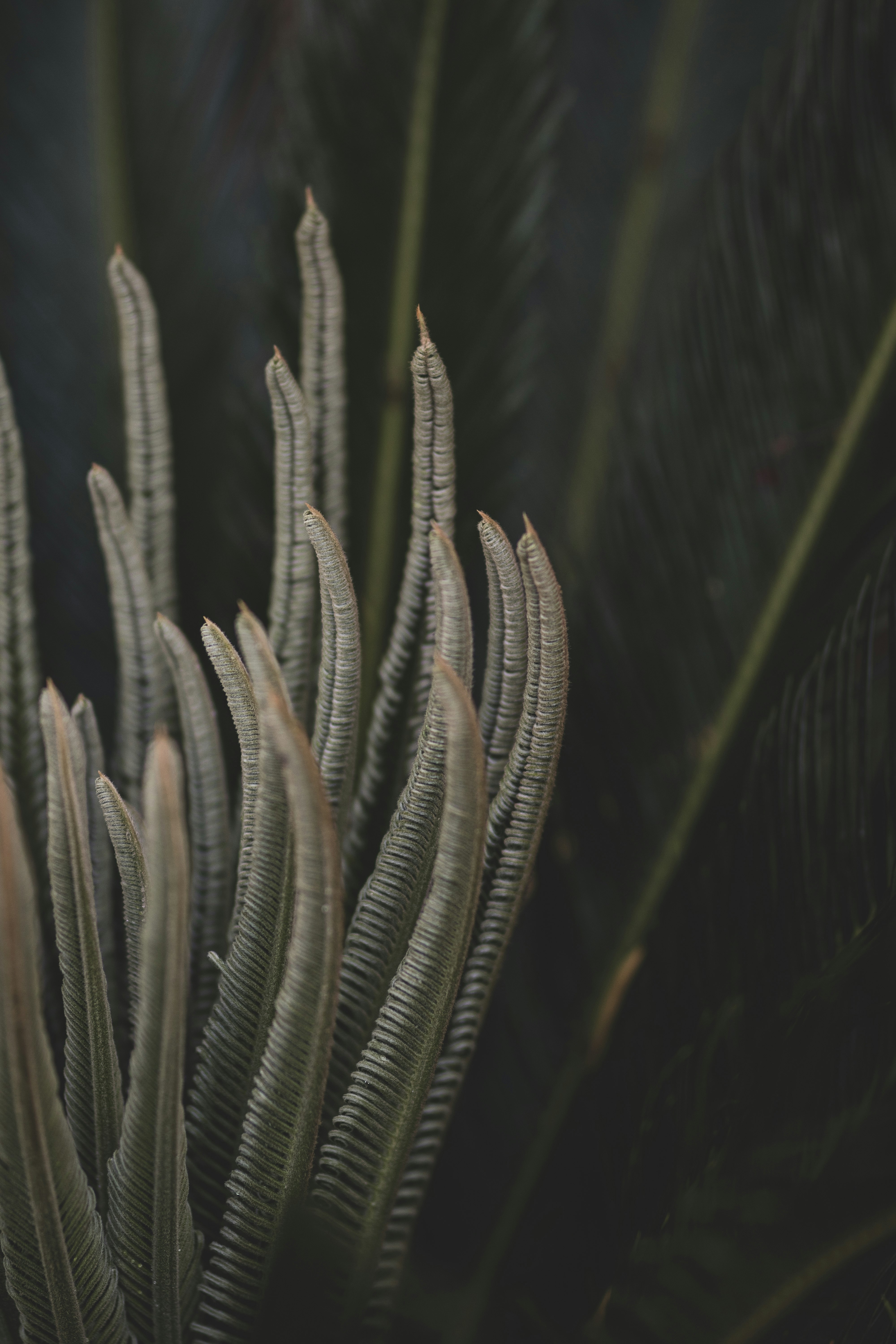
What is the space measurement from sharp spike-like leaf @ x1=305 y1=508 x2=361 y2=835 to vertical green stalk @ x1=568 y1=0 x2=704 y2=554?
1.59 ft

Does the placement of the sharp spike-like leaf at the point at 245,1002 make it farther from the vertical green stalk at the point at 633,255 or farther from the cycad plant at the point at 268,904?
the vertical green stalk at the point at 633,255

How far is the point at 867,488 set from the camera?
0.75 metres

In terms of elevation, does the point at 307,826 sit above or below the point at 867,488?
below

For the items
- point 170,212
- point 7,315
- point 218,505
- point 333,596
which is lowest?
point 333,596

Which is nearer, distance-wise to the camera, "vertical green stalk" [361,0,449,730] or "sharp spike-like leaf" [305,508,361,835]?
"sharp spike-like leaf" [305,508,361,835]

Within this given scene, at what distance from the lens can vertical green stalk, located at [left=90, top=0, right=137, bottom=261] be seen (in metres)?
0.97

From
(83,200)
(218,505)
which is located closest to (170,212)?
(83,200)

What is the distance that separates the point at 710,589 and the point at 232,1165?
0.56 m

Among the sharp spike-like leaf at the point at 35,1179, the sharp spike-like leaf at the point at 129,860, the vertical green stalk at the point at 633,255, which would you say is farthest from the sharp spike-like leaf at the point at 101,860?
the vertical green stalk at the point at 633,255

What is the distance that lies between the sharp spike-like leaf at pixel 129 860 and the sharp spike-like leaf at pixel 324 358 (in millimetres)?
244

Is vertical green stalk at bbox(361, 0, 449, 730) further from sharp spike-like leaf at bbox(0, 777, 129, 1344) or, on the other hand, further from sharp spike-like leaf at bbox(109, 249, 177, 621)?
sharp spike-like leaf at bbox(0, 777, 129, 1344)

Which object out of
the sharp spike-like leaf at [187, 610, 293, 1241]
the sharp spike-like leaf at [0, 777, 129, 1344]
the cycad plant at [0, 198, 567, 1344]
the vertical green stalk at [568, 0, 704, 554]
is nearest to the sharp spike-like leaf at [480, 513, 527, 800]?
the cycad plant at [0, 198, 567, 1344]

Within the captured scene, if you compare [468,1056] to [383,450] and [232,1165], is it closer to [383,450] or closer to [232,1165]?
[232,1165]

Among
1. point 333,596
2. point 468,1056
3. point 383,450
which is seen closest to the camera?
point 333,596
